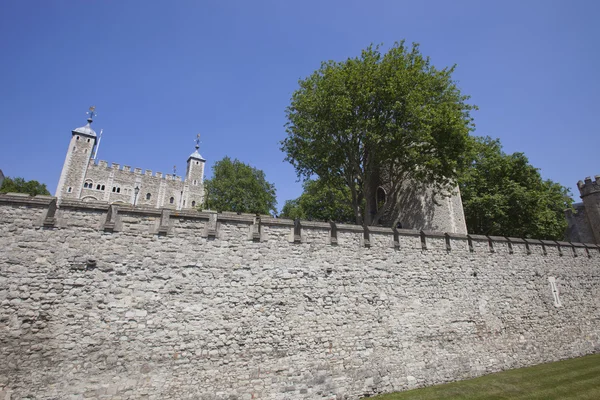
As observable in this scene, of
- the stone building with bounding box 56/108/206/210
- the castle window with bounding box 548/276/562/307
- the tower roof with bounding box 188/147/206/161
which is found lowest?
the castle window with bounding box 548/276/562/307

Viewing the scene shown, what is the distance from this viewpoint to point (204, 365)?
21.8ft

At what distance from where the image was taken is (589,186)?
2778cm

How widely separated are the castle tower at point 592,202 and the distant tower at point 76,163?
Result: 6659 cm

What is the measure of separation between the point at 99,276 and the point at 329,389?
635cm

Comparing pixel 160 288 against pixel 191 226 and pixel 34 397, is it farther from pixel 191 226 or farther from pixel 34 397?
pixel 34 397

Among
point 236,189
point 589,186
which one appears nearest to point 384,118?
point 236,189

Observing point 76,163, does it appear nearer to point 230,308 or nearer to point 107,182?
point 107,182

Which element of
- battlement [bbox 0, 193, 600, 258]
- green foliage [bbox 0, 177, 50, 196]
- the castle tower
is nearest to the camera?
battlement [bbox 0, 193, 600, 258]

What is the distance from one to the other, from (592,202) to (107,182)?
65004mm

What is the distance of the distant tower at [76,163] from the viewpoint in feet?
150

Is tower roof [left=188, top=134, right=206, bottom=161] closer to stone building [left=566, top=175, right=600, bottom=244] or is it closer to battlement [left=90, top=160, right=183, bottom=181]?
battlement [left=90, top=160, right=183, bottom=181]

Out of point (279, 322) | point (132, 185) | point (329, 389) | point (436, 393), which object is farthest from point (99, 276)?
point (132, 185)

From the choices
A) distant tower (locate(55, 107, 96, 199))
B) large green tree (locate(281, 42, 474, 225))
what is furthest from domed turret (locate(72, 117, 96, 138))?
large green tree (locate(281, 42, 474, 225))

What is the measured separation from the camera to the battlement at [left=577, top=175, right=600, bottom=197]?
89.5ft
